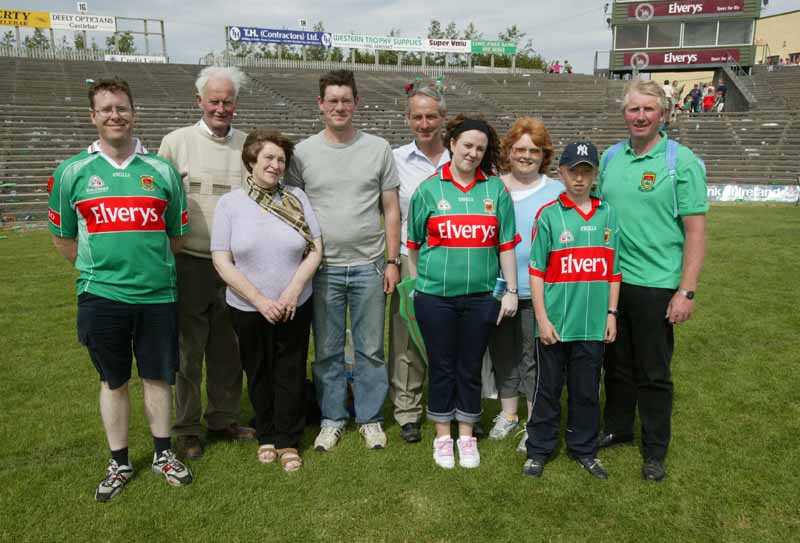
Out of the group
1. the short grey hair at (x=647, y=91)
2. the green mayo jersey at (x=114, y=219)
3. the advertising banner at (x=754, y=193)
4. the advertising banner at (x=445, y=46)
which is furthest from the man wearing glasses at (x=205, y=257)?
the advertising banner at (x=445, y=46)

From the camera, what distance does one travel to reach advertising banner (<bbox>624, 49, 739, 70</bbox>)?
31297 mm

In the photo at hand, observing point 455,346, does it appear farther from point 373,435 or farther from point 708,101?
point 708,101

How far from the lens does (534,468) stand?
330cm

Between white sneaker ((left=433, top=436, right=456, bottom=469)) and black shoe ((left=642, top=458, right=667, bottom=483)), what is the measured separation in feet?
3.48

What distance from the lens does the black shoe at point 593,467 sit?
3.27 metres

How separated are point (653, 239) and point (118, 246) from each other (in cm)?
270

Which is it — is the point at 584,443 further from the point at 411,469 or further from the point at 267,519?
the point at 267,519

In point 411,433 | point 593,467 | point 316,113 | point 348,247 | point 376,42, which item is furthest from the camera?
point 376,42

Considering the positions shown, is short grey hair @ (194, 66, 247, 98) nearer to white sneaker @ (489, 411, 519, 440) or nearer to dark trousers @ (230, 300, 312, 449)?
dark trousers @ (230, 300, 312, 449)

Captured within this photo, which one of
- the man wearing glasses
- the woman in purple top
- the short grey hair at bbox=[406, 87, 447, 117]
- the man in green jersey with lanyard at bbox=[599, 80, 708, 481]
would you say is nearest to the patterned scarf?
the woman in purple top

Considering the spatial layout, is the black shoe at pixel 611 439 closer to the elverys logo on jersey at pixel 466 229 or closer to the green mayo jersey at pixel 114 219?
the elverys logo on jersey at pixel 466 229

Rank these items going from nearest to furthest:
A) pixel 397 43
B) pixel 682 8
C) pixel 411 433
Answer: pixel 411 433
pixel 682 8
pixel 397 43

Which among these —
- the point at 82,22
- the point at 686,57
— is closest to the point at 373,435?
the point at 686,57

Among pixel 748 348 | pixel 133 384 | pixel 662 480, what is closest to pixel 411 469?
pixel 662 480
